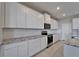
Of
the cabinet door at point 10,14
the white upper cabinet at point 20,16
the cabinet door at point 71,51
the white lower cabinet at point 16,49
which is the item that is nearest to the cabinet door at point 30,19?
the white upper cabinet at point 20,16

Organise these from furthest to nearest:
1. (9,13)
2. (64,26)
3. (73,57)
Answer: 1. (64,26)
2. (9,13)
3. (73,57)

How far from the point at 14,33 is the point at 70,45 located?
2333 millimetres

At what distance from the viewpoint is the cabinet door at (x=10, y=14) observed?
3.51 m

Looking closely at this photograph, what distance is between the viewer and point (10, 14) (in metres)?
3.67

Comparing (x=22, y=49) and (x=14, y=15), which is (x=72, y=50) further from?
(x=14, y=15)

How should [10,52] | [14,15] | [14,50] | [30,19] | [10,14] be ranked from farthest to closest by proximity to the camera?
[30,19]
[14,15]
[10,14]
[14,50]
[10,52]

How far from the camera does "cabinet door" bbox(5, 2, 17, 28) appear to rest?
351cm

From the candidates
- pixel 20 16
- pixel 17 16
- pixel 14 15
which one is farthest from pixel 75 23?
pixel 14 15

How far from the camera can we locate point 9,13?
3627 mm

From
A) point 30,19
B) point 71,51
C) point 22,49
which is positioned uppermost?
point 30,19

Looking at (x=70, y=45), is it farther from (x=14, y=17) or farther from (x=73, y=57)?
(x=14, y=17)

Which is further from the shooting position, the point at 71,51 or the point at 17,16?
the point at 17,16

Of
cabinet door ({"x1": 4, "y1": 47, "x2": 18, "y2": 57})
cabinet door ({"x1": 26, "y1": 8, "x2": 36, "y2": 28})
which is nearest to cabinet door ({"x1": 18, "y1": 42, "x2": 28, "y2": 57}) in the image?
cabinet door ({"x1": 4, "y1": 47, "x2": 18, "y2": 57})

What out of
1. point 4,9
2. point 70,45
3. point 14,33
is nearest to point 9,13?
point 4,9
